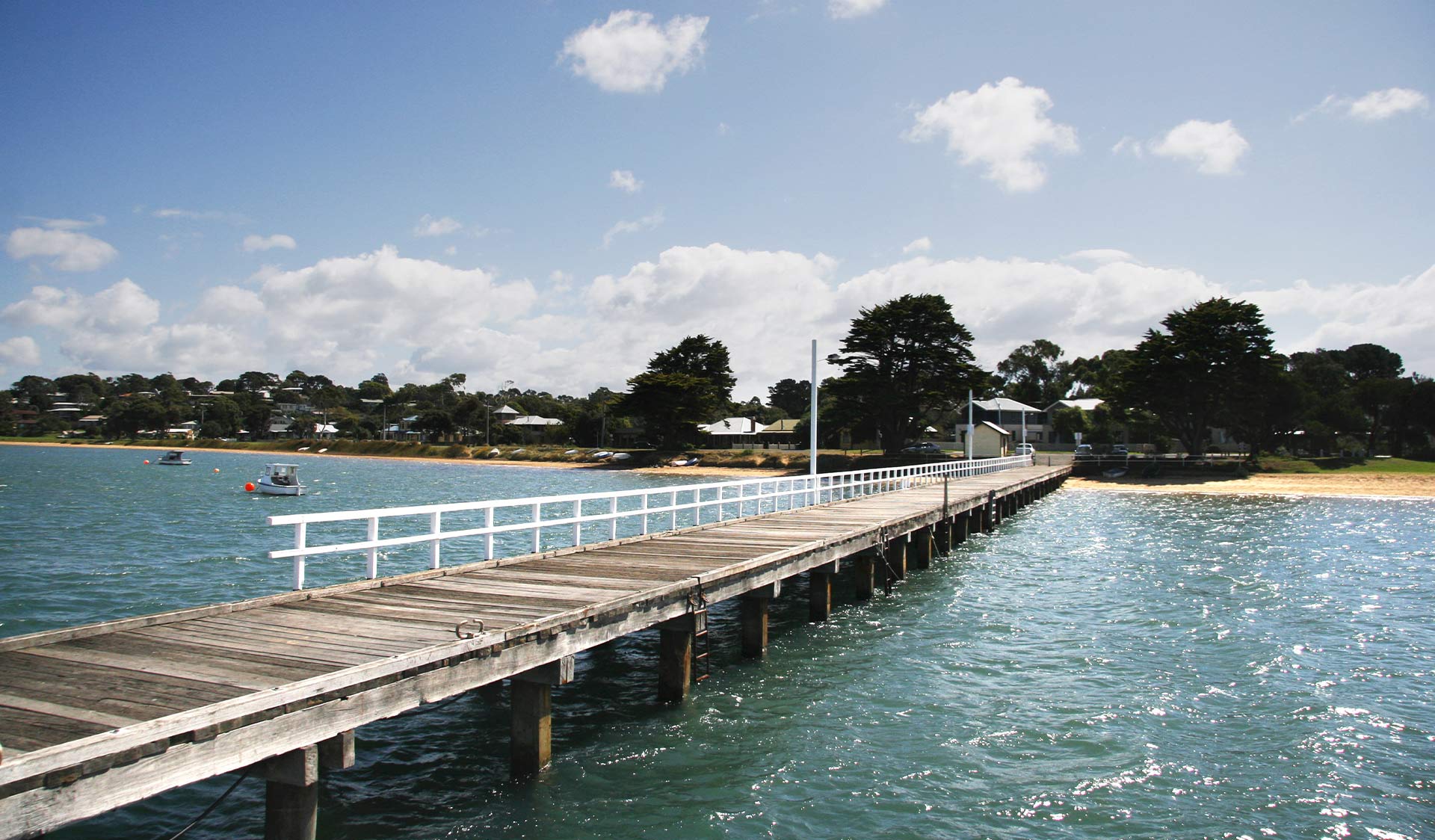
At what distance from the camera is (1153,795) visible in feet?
31.2

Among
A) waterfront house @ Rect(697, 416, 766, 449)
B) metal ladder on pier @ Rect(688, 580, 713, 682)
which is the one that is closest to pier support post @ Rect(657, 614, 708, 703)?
metal ladder on pier @ Rect(688, 580, 713, 682)

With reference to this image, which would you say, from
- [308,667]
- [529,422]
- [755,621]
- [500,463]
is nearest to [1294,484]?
[755,621]

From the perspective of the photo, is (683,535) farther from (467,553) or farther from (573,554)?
(467,553)

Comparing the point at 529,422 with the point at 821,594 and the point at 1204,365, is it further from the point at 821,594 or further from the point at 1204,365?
the point at 821,594

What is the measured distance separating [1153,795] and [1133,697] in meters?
3.64

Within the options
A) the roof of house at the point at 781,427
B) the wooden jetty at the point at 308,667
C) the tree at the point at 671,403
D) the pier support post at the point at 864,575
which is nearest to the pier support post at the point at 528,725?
the wooden jetty at the point at 308,667

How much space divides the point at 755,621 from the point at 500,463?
9765 centimetres

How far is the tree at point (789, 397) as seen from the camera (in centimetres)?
15814

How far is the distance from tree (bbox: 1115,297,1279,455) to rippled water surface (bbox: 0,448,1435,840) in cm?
5199

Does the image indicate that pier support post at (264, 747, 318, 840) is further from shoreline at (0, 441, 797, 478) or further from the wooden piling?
shoreline at (0, 441, 797, 478)

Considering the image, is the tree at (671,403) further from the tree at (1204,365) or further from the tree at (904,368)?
the tree at (1204,365)

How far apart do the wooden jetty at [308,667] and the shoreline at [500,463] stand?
120ft

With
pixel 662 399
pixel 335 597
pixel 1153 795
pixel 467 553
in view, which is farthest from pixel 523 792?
pixel 662 399

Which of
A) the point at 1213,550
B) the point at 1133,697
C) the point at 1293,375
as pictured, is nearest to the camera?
the point at 1133,697
